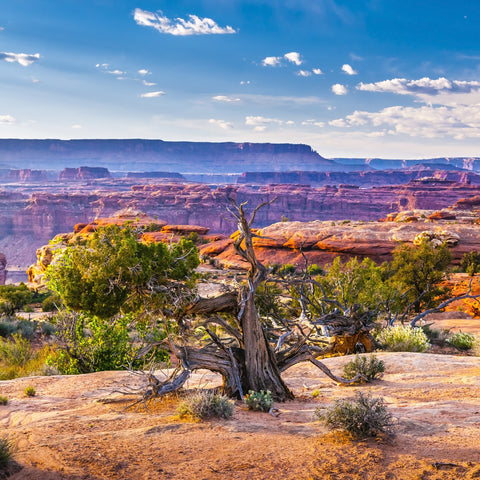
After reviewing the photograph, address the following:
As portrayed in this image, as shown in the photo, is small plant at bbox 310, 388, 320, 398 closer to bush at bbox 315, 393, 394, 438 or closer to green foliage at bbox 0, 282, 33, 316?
bush at bbox 315, 393, 394, 438

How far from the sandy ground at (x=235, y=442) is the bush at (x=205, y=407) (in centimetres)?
21

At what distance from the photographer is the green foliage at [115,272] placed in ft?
24.5

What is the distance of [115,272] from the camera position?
7.52m

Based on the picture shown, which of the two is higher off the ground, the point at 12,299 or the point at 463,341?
the point at 463,341

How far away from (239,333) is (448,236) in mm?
42851

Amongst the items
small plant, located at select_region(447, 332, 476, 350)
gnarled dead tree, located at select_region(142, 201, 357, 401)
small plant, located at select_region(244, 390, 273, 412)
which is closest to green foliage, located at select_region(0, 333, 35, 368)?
gnarled dead tree, located at select_region(142, 201, 357, 401)

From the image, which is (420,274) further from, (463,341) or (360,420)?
(360,420)

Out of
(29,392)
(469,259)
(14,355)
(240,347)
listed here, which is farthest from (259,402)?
(469,259)

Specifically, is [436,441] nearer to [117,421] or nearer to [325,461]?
[325,461]

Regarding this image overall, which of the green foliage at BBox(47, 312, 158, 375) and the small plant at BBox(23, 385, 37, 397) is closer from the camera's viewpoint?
the small plant at BBox(23, 385, 37, 397)

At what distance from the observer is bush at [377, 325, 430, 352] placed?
14.5m

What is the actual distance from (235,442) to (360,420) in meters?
1.67

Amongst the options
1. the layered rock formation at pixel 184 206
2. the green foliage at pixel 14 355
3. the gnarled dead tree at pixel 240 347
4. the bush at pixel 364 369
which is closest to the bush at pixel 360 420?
the gnarled dead tree at pixel 240 347

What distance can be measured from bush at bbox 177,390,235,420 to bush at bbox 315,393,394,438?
158cm
